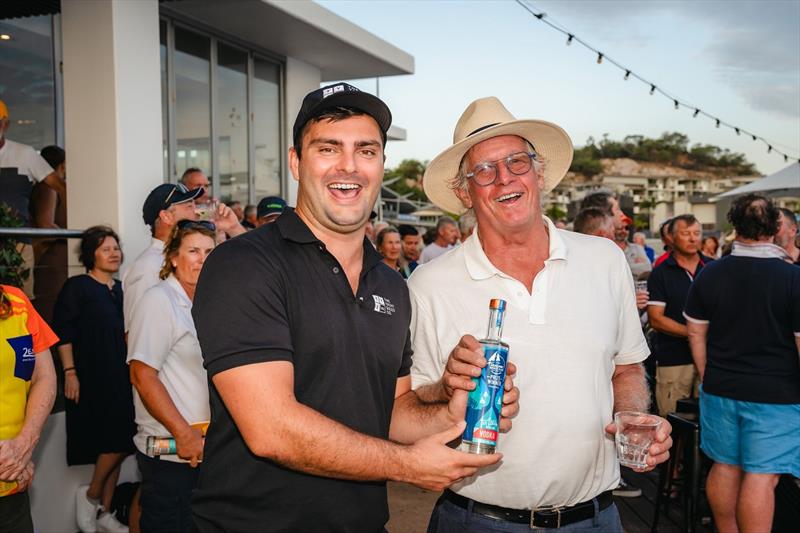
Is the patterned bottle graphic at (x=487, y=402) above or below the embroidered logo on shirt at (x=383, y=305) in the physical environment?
below

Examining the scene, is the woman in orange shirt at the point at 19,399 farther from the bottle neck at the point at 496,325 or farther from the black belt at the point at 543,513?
the bottle neck at the point at 496,325

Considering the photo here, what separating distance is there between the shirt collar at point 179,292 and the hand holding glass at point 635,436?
2.40 metres

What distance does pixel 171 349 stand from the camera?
3537 millimetres

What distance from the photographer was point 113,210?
5941 millimetres

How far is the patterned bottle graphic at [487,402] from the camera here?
194 centimetres

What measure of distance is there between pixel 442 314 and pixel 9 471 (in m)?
2.10

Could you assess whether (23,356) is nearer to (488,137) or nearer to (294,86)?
(488,137)

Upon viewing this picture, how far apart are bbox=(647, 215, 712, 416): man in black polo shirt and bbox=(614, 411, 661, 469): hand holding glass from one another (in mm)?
3884

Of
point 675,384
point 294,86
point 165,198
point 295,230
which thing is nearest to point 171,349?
point 165,198

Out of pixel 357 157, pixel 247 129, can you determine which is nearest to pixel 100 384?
pixel 357 157

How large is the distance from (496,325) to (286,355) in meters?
0.73

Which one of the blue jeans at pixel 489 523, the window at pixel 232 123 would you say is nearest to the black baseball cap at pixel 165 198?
the blue jeans at pixel 489 523

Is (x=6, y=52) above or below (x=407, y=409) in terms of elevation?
above

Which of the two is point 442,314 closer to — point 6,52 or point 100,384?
point 100,384
